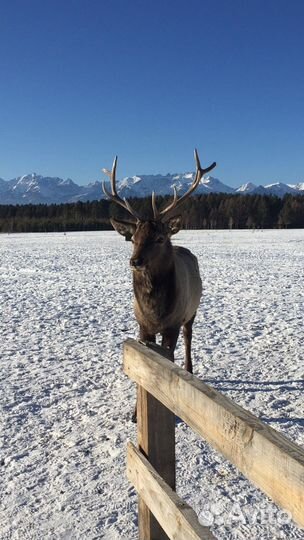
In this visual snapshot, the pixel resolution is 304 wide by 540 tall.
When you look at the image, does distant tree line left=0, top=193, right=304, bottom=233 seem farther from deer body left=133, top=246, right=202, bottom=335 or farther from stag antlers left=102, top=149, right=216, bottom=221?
deer body left=133, top=246, right=202, bottom=335

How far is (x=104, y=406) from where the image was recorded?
19.6 ft

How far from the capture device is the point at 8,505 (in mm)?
3945

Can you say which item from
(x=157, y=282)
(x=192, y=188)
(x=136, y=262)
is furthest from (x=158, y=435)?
(x=192, y=188)

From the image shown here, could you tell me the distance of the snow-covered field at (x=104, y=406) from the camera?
3.79 meters

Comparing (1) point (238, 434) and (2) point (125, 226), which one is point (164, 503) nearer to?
→ (1) point (238, 434)

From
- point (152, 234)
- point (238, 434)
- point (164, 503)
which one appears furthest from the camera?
point (152, 234)

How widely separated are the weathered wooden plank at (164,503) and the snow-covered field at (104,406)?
99 centimetres

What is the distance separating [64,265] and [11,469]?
64.0ft

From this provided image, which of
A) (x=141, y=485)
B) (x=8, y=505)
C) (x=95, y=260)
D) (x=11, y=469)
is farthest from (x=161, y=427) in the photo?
(x=95, y=260)

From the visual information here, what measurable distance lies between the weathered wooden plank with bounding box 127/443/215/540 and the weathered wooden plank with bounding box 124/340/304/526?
0.40 metres

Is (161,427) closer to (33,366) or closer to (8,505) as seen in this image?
(8,505)

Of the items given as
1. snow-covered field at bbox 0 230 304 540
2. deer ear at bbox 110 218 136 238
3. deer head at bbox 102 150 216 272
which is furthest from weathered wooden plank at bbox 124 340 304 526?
deer ear at bbox 110 218 136 238

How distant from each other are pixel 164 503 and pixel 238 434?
0.87 metres

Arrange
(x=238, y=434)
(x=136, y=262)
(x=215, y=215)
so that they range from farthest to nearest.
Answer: (x=215, y=215) → (x=136, y=262) → (x=238, y=434)
